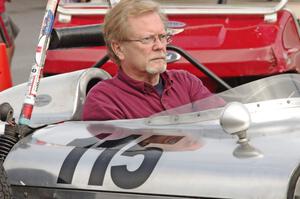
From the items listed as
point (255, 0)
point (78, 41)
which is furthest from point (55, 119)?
point (255, 0)

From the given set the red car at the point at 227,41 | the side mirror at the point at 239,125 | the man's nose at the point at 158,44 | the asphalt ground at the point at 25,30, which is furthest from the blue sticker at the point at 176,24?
the side mirror at the point at 239,125

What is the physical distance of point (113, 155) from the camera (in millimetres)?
2375

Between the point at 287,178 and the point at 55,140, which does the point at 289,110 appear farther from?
the point at 55,140

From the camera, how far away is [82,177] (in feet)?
7.75

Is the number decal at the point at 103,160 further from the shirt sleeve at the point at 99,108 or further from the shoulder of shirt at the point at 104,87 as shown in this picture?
the shoulder of shirt at the point at 104,87

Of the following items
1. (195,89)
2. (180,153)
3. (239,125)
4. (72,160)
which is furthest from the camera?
(195,89)

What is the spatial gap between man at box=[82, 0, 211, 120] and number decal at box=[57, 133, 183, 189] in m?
0.35

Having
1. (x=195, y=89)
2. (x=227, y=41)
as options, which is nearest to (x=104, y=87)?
(x=195, y=89)

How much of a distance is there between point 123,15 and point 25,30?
10.4 metres

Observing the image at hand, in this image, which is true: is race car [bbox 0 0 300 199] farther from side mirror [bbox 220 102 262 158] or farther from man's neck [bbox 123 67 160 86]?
man's neck [bbox 123 67 160 86]

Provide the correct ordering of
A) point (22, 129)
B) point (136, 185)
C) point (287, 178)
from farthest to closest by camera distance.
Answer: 1. point (22, 129)
2. point (136, 185)
3. point (287, 178)

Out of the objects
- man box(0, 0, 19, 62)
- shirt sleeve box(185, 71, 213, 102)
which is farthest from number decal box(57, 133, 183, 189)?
man box(0, 0, 19, 62)

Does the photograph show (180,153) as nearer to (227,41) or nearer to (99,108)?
(99,108)

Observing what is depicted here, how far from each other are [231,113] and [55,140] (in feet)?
2.23
